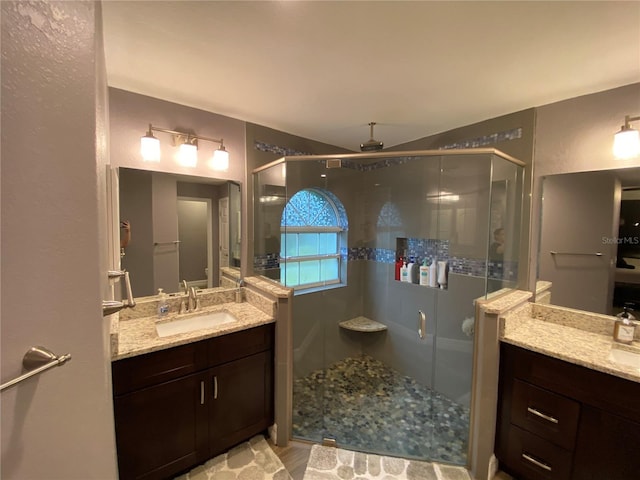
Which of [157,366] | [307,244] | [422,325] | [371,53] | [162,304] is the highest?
[371,53]

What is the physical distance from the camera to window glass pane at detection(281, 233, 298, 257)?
2.49 meters

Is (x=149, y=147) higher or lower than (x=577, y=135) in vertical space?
lower

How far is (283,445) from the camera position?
1.93 metres

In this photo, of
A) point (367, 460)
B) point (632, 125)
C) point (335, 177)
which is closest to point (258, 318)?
point (367, 460)

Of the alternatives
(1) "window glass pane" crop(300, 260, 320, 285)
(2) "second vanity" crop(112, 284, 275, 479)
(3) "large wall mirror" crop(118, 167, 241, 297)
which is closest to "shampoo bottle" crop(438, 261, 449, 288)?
(1) "window glass pane" crop(300, 260, 320, 285)

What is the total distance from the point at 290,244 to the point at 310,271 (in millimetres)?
417

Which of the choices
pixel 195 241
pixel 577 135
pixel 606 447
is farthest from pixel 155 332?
pixel 577 135

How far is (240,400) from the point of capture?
6.00ft

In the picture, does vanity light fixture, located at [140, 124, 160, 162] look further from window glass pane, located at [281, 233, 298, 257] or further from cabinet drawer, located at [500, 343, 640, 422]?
cabinet drawer, located at [500, 343, 640, 422]

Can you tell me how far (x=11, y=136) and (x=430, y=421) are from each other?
2821mm

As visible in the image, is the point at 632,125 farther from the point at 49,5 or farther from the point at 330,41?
the point at 49,5

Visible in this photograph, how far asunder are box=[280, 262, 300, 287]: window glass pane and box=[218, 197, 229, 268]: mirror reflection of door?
492mm

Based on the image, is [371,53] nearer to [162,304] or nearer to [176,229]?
[176,229]

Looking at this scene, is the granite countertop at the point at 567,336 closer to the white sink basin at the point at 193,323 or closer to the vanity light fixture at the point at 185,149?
the white sink basin at the point at 193,323
